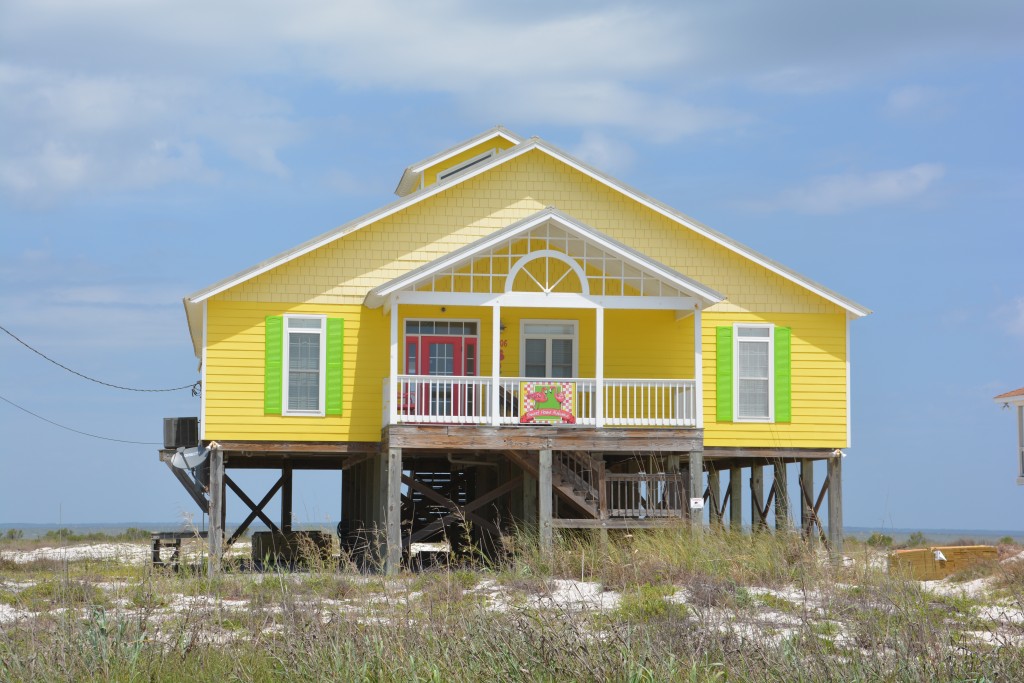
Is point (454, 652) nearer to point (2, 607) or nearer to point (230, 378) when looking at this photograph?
point (2, 607)

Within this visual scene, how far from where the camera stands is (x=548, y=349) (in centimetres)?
2664

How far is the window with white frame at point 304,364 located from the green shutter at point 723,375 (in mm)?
7605

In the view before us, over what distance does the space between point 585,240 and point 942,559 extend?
28.4ft

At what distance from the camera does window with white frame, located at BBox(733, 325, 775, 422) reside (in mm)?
26172

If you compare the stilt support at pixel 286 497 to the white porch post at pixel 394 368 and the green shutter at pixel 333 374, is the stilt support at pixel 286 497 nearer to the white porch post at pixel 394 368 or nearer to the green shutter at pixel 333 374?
the green shutter at pixel 333 374

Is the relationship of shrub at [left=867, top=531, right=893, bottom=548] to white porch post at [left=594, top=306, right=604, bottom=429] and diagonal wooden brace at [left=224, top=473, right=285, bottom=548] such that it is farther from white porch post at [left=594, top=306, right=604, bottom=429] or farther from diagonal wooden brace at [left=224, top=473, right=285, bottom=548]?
diagonal wooden brace at [left=224, top=473, right=285, bottom=548]

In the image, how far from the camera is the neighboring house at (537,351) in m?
24.1

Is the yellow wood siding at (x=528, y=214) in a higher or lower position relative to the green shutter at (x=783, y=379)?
higher

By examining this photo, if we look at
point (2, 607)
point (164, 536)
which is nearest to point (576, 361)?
point (164, 536)

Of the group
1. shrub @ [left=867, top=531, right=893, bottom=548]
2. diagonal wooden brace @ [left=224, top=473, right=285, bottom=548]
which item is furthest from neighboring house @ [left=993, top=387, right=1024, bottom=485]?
diagonal wooden brace @ [left=224, top=473, right=285, bottom=548]

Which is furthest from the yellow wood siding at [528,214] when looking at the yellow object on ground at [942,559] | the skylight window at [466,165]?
the yellow object on ground at [942,559]

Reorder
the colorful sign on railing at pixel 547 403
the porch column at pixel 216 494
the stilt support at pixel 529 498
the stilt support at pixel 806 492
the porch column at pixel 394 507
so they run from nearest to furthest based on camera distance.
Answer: the porch column at pixel 394 507 < the colorful sign on railing at pixel 547 403 < the porch column at pixel 216 494 < the stilt support at pixel 806 492 < the stilt support at pixel 529 498

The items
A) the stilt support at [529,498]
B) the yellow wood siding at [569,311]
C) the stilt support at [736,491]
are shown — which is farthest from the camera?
the stilt support at [736,491]

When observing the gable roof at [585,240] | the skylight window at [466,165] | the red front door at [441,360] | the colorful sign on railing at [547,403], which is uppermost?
the skylight window at [466,165]
